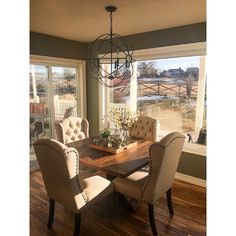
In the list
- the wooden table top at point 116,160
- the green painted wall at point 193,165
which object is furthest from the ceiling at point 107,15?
the green painted wall at point 193,165

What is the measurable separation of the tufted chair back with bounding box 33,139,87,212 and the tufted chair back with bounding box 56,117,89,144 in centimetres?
116

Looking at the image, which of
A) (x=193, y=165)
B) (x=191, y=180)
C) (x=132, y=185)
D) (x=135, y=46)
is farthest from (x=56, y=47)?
(x=191, y=180)

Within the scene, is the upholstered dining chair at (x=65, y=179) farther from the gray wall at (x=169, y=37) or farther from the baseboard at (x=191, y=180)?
the gray wall at (x=169, y=37)

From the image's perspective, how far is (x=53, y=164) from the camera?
2.08 meters

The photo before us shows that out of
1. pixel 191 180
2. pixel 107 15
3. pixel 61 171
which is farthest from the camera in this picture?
pixel 191 180

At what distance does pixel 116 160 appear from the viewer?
251 cm

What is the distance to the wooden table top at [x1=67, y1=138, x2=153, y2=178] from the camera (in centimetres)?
225

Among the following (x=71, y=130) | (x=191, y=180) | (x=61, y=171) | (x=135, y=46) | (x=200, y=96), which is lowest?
(x=191, y=180)

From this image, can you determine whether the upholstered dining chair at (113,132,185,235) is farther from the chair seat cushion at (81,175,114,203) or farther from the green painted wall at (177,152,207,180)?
the green painted wall at (177,152,207,180)

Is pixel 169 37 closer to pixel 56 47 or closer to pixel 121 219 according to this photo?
pixel 56 47

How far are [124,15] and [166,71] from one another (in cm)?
144

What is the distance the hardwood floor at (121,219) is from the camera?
2463 mm

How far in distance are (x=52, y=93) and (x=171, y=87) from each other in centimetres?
235
